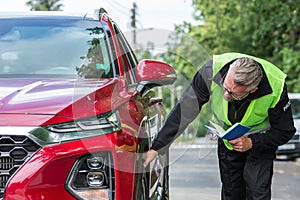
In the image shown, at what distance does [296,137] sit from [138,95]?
47.1ft

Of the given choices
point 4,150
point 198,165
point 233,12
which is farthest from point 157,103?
point 233,12

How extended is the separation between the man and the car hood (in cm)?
56

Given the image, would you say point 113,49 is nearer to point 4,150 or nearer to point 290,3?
point 4,150

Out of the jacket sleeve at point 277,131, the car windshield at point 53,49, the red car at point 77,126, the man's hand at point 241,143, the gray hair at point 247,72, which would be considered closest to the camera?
the red car at point 77,126

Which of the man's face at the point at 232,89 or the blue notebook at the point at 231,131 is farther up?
the man's face at the point at 232,89

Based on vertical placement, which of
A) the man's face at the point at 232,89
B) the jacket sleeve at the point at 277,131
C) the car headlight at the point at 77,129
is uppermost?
the man's face at the point at 232,89

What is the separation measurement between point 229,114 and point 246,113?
14 cm

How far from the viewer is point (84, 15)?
5418mm

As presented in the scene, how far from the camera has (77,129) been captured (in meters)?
3.56

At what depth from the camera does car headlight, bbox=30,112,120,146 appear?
3.48 meters

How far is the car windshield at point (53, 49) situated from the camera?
4688 millimetres

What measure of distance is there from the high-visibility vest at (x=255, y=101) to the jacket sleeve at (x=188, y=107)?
0.25 feet

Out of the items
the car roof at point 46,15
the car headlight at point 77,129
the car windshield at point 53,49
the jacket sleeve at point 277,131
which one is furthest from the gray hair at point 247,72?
the car roof at point 46,15

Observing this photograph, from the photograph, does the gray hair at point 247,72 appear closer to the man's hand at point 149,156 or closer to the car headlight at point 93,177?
the man's hand at point 149,156
